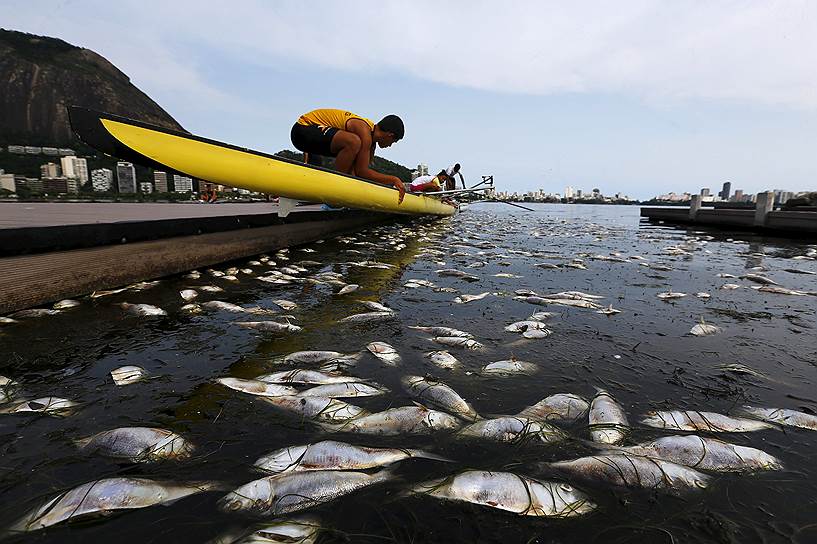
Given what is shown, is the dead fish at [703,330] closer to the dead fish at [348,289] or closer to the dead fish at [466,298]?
the dead fish at [466,298]

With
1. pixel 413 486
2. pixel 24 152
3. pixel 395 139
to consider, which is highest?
pixel 24 152

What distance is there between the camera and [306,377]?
2.87 m

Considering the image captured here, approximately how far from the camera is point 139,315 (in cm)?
419

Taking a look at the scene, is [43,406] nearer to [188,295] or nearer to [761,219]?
[188,295]

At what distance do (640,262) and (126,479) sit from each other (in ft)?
32.9

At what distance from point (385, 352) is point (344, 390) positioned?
0.74 m

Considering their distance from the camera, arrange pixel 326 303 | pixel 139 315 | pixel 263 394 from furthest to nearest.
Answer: pixel 326 303 < pixel 139 315 < pixel 263 394

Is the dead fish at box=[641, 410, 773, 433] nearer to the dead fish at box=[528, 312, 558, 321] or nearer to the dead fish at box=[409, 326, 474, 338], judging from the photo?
the dead fish at box=[409, 326, 474, 338]

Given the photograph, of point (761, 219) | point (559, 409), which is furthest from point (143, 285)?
point (761, 219)

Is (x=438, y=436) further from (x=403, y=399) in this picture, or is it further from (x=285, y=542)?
(x=285, y=542)

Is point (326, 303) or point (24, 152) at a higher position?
point (24, 152)

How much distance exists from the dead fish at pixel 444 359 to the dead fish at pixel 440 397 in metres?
0.32

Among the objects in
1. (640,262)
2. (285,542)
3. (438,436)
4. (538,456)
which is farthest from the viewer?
(640,262)

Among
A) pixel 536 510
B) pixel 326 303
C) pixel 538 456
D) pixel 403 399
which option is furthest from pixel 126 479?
pixel 326 303
